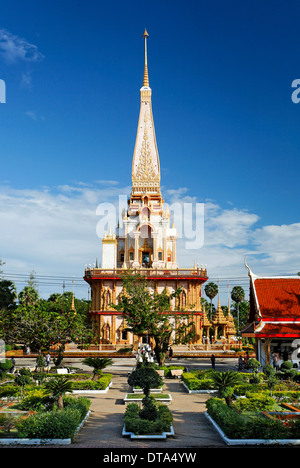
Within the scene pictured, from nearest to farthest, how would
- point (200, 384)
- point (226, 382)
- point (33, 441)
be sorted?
1. point (33, 441)
2. point (226, 382)
3. point (200, 384)

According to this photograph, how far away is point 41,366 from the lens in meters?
30.3

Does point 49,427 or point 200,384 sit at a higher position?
point 49,427

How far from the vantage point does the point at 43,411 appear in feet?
58.1

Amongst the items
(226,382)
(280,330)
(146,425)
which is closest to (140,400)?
(226,382)

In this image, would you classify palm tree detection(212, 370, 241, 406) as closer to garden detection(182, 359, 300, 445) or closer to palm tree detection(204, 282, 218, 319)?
garden detection(182, 359, 300, 445)

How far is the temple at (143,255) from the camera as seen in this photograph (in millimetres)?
56344

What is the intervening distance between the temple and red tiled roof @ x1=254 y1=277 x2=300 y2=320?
1863cm

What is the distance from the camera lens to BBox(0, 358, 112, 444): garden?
1452cm

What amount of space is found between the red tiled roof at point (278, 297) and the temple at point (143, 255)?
61.1 ft

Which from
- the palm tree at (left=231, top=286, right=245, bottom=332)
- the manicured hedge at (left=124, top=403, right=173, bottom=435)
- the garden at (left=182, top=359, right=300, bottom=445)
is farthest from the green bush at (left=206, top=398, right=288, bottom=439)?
the palm tree at (left=231, top=286, right=245, bottom=332)

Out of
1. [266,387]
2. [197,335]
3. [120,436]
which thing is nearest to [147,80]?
[197,335]

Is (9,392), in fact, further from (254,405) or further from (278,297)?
(278,297)

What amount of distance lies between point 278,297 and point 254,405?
629 inches
